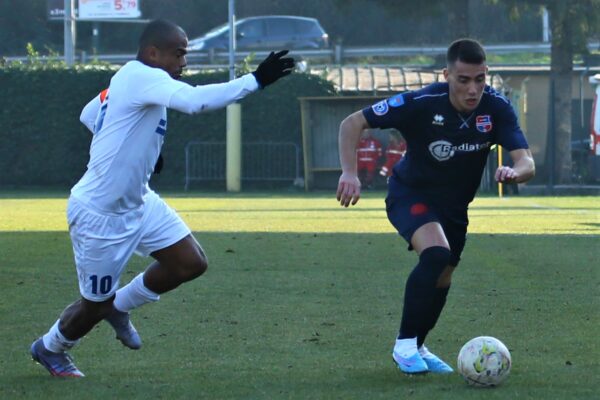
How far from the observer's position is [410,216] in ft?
23.3

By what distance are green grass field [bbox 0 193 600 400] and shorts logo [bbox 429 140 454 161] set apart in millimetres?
1185

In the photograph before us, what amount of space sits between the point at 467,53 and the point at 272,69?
1.14 metres

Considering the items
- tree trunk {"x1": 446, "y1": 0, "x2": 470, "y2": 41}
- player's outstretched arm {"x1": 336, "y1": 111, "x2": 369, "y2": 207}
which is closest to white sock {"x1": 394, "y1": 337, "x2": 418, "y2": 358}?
player's outstretched arm {"x1": 336, "y1": 111, "x2": 369, "y2": 207}

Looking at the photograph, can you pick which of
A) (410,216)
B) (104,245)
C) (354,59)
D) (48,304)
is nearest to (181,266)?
(104,245)

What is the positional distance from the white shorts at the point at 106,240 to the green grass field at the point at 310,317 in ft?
1.71

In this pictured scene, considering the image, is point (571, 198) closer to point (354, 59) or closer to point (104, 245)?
point (354, 59)

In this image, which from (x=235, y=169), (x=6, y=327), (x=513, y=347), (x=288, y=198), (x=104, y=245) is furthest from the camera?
(x=235, y=169)

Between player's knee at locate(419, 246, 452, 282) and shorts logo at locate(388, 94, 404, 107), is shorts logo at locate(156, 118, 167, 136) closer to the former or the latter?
shorts logo at locate(388, 94, 404, 107)

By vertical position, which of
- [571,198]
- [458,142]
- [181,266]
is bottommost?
[571,198]

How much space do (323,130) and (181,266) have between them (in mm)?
24669

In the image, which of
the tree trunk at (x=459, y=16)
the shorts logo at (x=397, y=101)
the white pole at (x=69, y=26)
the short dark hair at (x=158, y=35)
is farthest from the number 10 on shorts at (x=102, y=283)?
the tree trunk at (x=459, y=16)

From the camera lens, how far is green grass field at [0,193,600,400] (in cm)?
670

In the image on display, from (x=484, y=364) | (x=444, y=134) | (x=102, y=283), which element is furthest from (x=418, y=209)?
(x=102, y=283)

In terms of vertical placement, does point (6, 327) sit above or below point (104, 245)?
below
